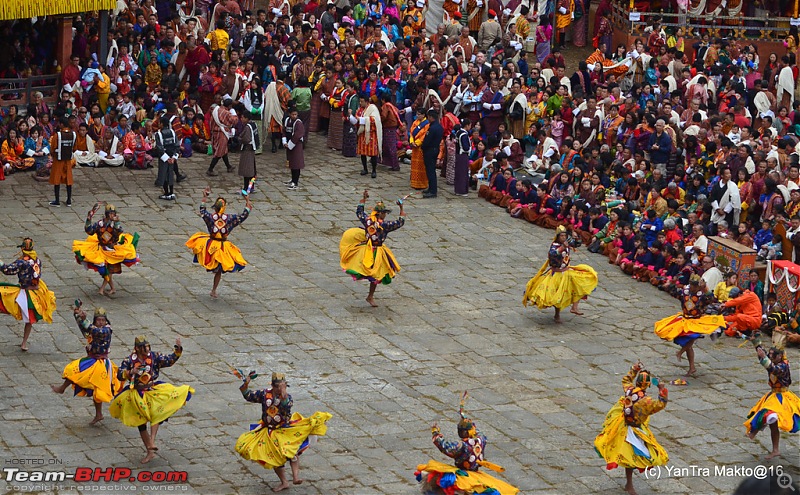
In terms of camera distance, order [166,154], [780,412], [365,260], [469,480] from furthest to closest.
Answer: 1. [166,154]
2. [365,260]
3. [780,412]
4. [469,480]

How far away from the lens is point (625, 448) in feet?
45.3

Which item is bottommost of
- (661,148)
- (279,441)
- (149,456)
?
(149,456)

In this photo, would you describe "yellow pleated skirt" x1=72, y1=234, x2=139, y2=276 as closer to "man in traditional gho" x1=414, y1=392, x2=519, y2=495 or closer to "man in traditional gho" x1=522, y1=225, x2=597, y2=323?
"man in traditional gho" x1=522, y1=225, x2=597, y2=323

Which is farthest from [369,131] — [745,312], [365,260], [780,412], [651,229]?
[780,412]

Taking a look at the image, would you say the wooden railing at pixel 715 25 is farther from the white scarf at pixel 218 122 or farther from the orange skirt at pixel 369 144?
the white scarf at pixel 218 122

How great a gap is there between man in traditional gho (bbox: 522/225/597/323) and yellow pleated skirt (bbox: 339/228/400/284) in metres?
1.88

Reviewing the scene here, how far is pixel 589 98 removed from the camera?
2467 centimetres

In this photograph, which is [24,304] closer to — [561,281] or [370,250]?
[370,250]

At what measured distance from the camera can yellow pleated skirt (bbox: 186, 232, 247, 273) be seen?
18578mm

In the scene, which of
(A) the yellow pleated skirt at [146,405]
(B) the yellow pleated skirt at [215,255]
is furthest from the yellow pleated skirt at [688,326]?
(A) the yellow pleated skirt at [146,405]

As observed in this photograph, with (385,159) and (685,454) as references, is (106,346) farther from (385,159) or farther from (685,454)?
(385,159)

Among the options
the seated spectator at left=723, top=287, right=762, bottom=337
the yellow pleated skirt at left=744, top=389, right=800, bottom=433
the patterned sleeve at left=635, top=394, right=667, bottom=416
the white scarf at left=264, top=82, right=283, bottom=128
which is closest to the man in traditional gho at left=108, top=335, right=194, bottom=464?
the patterned sleeve at left=635, top=394, right=667, bottom=416

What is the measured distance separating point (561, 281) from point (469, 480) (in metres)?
6.23

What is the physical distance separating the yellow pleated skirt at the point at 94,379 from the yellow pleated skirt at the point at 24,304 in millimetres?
1962
